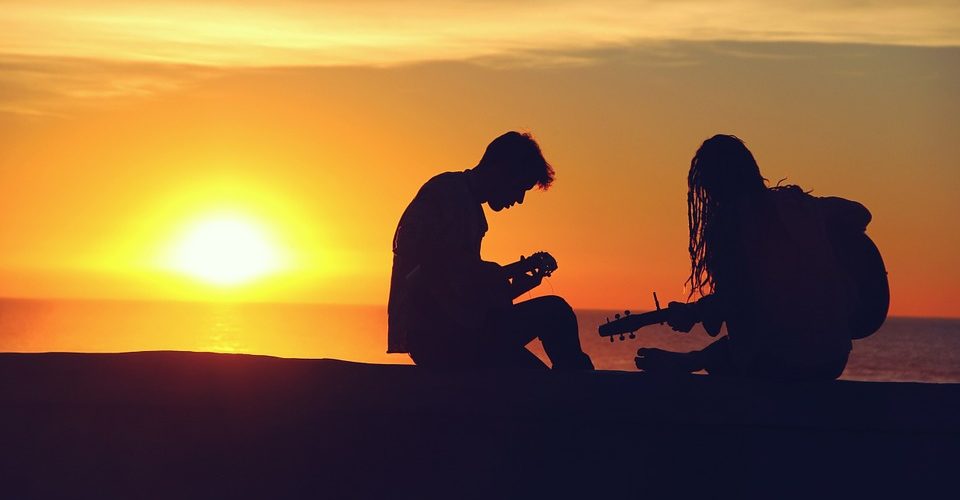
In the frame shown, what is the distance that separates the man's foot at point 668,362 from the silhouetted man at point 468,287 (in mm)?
365

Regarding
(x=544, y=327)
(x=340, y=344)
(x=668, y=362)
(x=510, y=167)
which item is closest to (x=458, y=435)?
(x=544, y=327)

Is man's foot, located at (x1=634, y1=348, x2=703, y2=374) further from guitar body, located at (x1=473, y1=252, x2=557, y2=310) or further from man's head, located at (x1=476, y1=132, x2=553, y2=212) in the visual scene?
man's head, located at (x1=476, y1=132, x2=553, y2=212)

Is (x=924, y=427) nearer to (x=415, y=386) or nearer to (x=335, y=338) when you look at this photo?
(x=415, y=386)

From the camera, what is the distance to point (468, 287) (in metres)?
7.05

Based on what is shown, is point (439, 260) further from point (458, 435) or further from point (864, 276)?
point (864, 276)

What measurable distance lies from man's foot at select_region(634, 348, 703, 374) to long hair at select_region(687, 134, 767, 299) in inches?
15.1

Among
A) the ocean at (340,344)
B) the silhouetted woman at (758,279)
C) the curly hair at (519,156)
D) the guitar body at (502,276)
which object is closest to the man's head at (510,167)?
the curly hair at (519,156)

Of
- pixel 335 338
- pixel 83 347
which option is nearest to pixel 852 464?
pixel 83 347

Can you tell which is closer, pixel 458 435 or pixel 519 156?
pixel 458 435

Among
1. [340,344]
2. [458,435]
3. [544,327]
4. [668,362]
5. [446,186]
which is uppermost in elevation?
[340,344]

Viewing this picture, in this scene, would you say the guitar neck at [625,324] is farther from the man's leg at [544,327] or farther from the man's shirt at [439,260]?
the man's shirt at [439,260]

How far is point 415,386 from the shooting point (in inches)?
263

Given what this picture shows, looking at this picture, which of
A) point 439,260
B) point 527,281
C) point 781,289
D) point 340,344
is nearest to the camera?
point 781,289

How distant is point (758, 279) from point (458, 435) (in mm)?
1620
